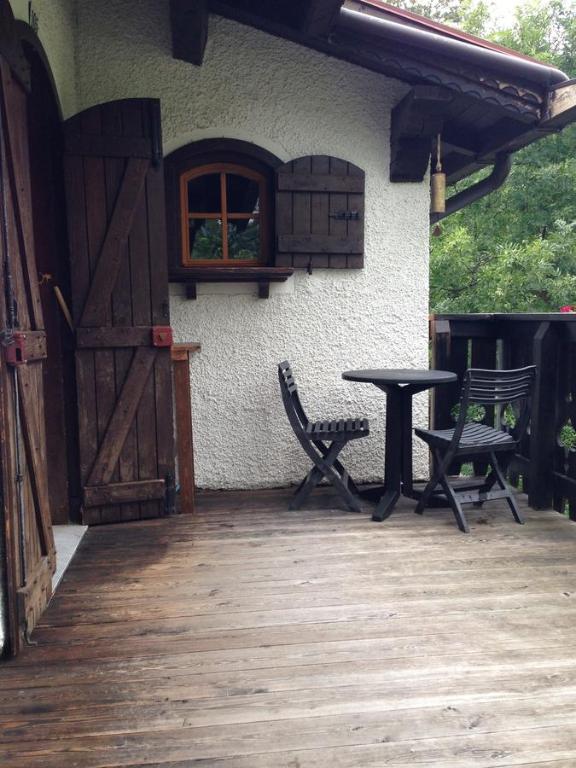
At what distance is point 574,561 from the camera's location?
3.15m

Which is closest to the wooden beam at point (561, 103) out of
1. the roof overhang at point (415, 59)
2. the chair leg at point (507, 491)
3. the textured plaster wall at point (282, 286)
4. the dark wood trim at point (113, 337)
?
the roof overhang at point (415, 59)

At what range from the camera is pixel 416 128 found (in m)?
4.16

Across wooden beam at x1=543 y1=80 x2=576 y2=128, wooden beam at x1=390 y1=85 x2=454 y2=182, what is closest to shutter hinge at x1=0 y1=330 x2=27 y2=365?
wooden beam at x1=390 y1=85 x2=454 y2=182

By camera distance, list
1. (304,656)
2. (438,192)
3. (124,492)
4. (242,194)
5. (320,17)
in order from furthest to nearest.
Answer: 1. (242,194)
2. (438,192)
3. (124,492)
4. (320,17)
5. (304,656)

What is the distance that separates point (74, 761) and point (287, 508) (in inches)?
97.4

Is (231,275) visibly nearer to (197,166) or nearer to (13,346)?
(197,166)

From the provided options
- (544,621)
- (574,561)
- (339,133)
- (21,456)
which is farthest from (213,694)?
(339,133)

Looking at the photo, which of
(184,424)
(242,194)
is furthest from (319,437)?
(242,194)

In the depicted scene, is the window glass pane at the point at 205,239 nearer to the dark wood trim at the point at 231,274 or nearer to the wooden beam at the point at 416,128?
the dark wood trim at the point at 231,274

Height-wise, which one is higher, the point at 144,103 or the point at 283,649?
the point at 144,103

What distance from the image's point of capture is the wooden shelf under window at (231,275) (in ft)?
13.8

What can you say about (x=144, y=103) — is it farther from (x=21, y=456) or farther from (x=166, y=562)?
(x=166, y=562)

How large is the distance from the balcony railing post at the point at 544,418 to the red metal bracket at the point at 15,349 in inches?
118

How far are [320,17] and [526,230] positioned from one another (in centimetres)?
908
